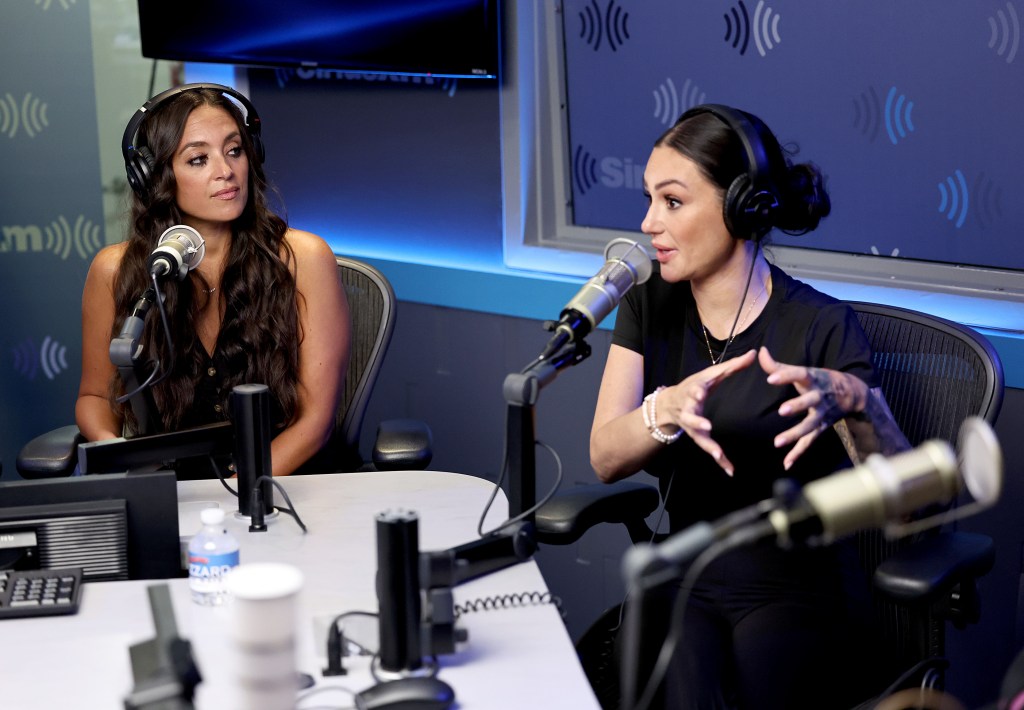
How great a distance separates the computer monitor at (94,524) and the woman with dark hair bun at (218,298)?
2.19 feet

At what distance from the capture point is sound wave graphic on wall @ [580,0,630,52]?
9.64 feet

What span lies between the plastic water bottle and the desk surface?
2 centimetres

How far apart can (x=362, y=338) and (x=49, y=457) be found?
68 cm

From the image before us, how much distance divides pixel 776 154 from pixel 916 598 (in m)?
0.73

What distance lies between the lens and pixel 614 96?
3006mm

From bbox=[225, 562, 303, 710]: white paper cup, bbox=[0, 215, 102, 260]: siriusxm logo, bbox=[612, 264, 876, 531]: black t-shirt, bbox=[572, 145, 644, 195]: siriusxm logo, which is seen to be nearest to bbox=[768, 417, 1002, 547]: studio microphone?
bbox=[225, 562, 303, 710]: white paper cup

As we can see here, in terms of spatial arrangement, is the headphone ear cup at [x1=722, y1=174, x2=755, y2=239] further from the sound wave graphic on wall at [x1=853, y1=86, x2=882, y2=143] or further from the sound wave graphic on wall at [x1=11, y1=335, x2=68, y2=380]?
the sound wave graphic on wall at [x1=11, y1=335, x2=68, y2=380]

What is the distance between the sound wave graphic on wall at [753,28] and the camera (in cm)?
266

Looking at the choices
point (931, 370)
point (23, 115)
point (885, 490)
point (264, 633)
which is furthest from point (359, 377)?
point (885, 490)

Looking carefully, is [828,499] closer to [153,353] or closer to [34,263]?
[153,353]

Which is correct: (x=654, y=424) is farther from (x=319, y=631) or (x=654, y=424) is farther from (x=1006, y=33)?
(x=1006, y=33)

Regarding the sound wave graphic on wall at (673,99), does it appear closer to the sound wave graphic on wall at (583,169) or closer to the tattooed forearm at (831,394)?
the sound wave graphic on wall at (583,169)

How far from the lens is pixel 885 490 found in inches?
31.5

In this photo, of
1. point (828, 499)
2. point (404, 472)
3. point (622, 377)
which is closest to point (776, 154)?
point (622, 377)
